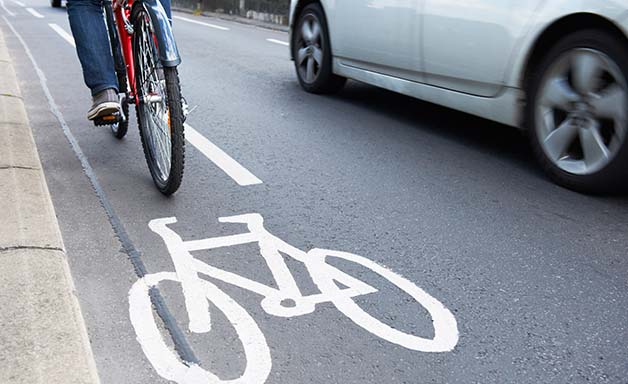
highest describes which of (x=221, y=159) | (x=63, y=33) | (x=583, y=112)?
(x=583, y=112)

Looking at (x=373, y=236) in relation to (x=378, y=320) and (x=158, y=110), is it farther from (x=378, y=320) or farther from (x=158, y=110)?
(x=158, y=110)

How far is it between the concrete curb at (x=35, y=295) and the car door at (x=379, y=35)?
260cm

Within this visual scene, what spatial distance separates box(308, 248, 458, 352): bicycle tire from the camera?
250 centimetres

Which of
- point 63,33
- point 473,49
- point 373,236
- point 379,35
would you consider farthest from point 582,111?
point 63,33

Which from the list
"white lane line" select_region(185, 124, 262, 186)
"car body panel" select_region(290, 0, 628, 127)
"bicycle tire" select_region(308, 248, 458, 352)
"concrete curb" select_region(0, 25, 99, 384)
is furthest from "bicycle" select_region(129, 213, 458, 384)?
"car body panel" select_region(290, 0, 628, 127)

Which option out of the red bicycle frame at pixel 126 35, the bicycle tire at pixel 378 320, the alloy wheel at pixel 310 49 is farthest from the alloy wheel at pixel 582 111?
the alloy wheel at pixel 310 49

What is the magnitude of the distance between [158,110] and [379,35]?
7.17ft

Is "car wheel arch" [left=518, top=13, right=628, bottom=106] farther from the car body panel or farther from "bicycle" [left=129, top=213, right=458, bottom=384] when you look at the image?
"bicycle" [left=129, top=213, right=458, bottom=384]

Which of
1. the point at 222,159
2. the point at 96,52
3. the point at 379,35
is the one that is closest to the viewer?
the point at 96,52

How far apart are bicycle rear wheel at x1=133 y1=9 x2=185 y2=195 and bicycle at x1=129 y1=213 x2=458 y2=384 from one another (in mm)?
455

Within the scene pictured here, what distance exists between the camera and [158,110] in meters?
3.89

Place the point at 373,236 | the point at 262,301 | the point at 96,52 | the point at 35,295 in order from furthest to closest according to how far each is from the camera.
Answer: the point at 96,52
the point at 373,236
the point at 262,301
the point at 35,295

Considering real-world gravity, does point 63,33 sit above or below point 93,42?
below

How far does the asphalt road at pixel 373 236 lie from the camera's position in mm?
2404
